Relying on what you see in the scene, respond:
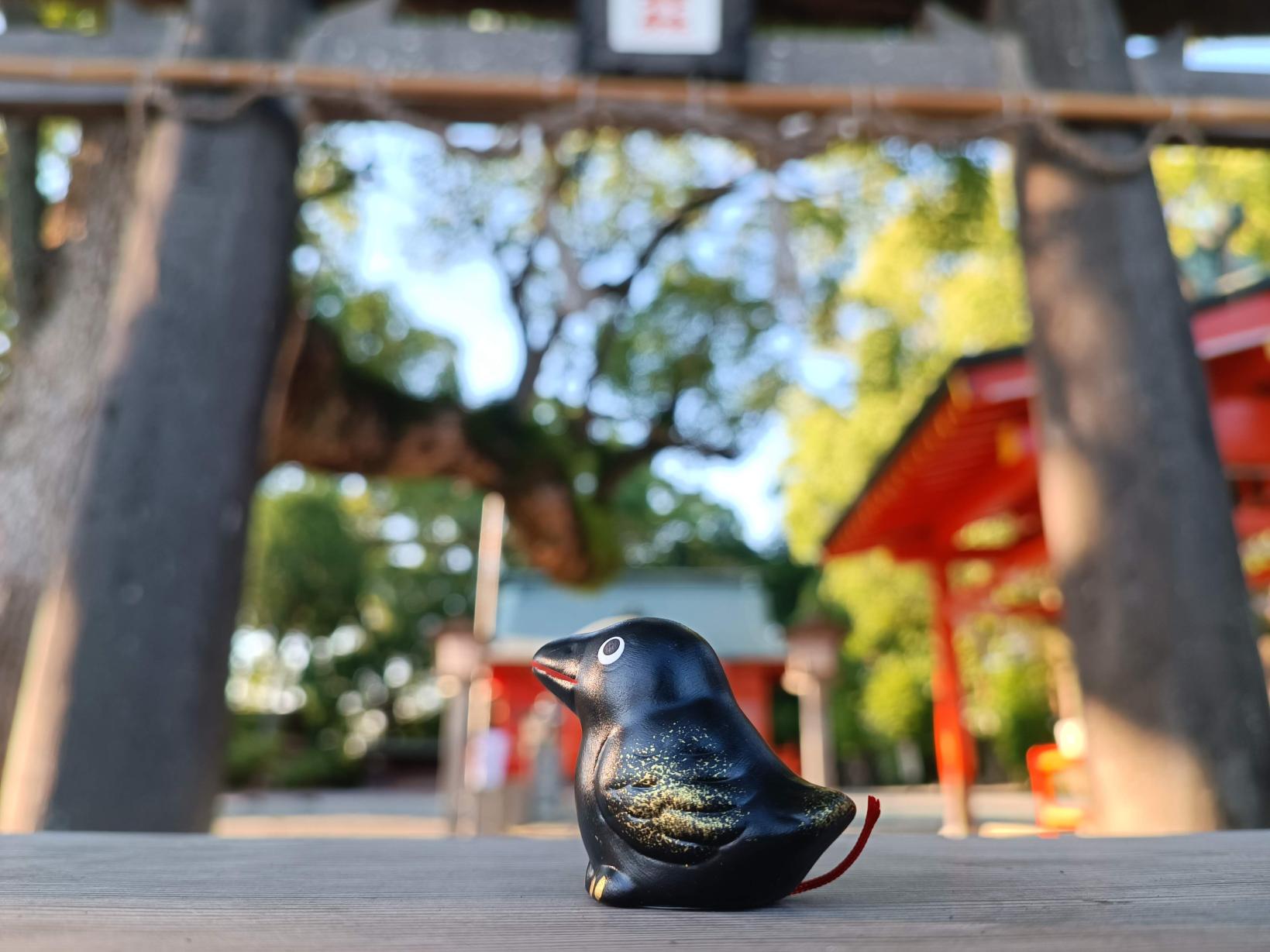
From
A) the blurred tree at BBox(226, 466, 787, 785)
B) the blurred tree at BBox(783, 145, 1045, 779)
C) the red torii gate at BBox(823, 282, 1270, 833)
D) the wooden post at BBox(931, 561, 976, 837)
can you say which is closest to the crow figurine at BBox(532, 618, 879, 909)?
the red torii gate at BBox(823, 282, 1270, 833)

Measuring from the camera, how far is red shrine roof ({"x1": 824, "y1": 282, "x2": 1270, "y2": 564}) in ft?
13.8

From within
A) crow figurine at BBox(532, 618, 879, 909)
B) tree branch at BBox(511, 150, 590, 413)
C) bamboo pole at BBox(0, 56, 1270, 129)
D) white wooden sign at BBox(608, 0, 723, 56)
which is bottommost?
crow figurine at BBox(532, 618, 879, 909)

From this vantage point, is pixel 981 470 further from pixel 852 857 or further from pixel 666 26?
pixel 852 857

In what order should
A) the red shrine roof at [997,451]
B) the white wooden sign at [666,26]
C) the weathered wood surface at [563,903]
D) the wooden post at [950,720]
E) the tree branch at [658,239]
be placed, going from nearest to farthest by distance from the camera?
the weathered wood surface at [563,903] → the white wooden sign at [666,26] → the red shrine roof at [997,451] → the wooden post at [950,720] → the tree branch at [658,239]

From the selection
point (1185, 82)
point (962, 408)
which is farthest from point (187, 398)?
point (1185, 82)

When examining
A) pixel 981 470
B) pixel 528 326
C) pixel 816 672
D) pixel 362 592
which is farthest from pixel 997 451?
pixel 362 592

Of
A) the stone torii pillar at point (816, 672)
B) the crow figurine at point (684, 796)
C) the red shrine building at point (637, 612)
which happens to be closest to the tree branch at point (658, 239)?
the stone torii pillar at point (816, 672)

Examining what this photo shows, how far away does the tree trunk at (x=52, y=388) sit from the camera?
144 inches

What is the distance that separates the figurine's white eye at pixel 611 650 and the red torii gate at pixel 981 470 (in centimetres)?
312

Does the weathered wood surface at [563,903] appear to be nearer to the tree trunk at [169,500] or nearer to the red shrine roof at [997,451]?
the tree trunk at [169,500]

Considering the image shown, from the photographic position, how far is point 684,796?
962 mm

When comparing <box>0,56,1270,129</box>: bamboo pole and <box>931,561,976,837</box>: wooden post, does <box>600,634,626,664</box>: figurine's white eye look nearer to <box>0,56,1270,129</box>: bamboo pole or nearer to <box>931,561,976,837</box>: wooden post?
<box>0,56,1270,129</box>: bamboo pole

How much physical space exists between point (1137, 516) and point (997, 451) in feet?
7.67

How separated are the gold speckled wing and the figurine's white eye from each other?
0.36 ft
